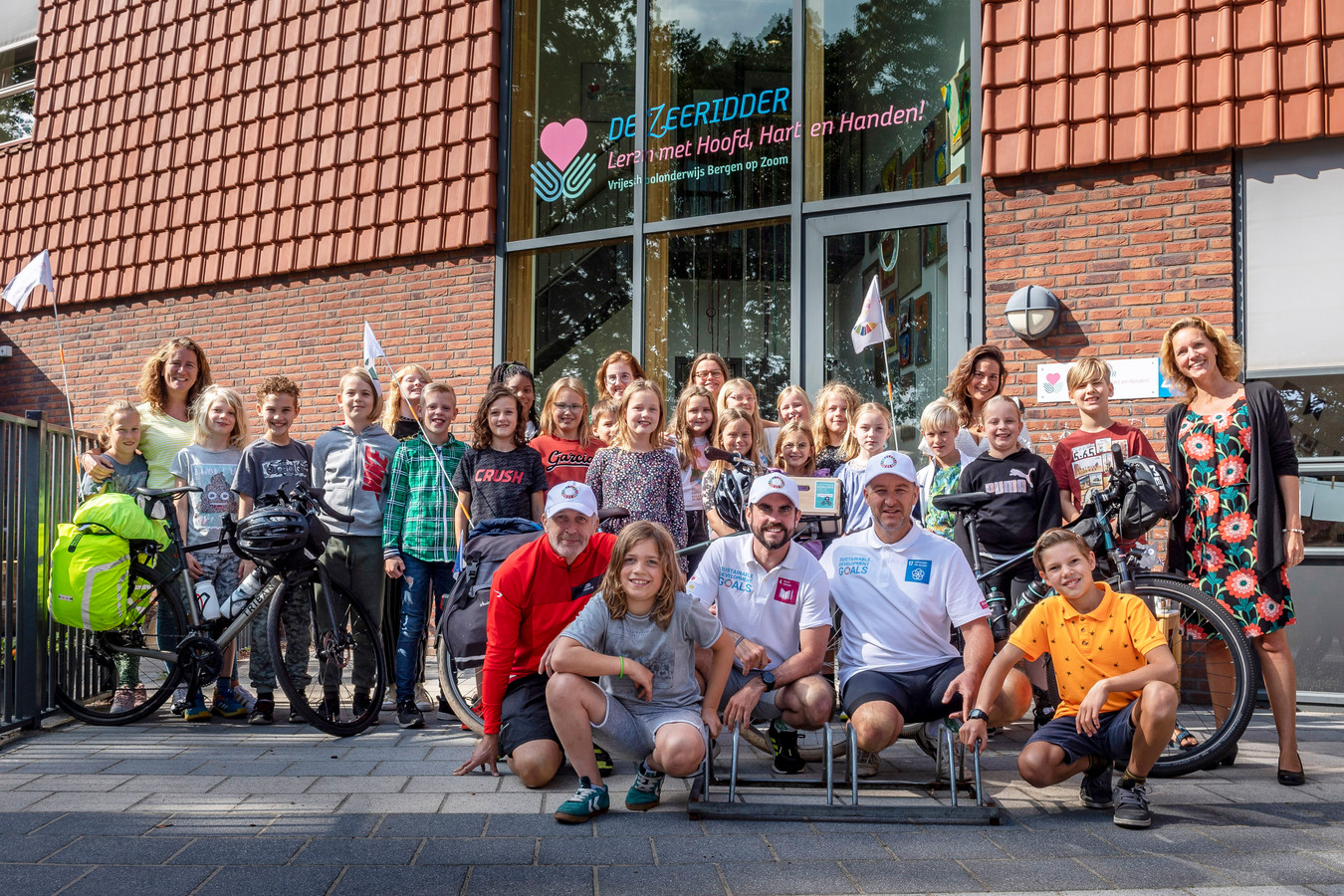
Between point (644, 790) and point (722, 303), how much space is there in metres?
5.11

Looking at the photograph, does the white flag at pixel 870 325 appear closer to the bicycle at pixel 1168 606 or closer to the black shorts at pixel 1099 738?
the bicycle at pixel 1168 606

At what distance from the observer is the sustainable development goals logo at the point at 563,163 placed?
360 inches

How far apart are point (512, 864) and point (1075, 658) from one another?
2.28 metres

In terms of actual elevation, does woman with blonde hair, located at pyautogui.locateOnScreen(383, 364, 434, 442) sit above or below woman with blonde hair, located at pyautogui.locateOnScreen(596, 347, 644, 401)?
below

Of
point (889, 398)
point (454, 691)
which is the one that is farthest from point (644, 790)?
point (889, 398)

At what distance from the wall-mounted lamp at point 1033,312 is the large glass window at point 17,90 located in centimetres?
1067

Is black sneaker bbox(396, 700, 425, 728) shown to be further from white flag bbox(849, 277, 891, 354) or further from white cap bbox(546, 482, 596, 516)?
white flag bbox(849, 277, 891, 354)

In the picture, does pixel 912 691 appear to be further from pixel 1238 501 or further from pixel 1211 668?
pixel 1238 501

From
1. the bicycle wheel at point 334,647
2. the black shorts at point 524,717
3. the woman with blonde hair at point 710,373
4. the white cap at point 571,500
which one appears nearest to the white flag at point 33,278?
the bicycle wheel at point 334,647

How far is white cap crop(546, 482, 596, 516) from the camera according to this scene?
4402mm

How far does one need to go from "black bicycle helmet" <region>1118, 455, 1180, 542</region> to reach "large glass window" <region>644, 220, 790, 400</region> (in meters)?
3.69

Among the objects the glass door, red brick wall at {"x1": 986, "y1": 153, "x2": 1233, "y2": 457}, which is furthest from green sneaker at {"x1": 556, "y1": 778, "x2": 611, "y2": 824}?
red brick wall at {"x1": 986, "y1": 153, "x2": 1233, "y2": 457}

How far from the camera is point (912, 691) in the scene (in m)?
4.33

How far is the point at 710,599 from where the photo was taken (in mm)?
4633
